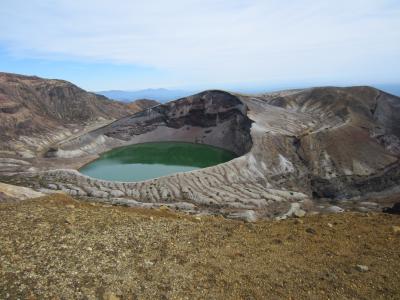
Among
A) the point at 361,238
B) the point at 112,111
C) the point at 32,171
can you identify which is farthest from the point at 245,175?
the point at 112,111

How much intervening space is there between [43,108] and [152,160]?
66389 millimetres

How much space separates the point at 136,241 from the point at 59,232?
3199 mm

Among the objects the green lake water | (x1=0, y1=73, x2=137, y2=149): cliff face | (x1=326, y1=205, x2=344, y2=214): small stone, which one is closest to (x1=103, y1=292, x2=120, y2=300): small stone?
(x1=326, y1=205, x2=344, y2=214): small stone

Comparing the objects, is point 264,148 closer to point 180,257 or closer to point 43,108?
point 180,257

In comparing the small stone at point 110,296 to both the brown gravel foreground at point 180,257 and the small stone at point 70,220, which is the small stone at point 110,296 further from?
the small stone at point 70,220

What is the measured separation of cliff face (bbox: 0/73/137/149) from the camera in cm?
10538

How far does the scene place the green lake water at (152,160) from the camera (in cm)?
6994

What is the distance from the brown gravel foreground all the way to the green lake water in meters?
47.3

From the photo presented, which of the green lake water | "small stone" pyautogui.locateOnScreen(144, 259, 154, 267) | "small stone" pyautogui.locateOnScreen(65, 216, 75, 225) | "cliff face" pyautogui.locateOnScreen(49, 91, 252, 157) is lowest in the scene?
the green lake water

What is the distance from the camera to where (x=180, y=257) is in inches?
575

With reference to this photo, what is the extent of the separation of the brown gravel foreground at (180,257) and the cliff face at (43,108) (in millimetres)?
87389

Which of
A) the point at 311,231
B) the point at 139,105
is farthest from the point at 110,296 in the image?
the point at 139,105

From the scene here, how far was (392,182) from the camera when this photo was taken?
192 feet

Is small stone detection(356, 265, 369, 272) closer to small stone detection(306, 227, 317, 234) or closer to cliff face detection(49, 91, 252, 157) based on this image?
small stone detection(306, 227, 317, 234)
